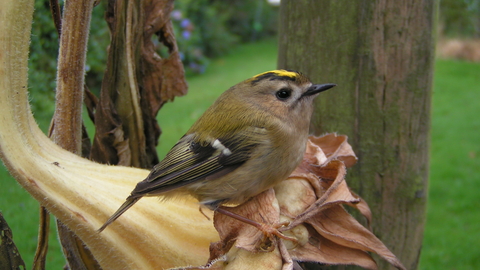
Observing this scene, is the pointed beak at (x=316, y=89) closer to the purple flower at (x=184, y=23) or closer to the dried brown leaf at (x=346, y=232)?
the dried brown leaf at (x=346, y=232)

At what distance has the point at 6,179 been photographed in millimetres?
1318

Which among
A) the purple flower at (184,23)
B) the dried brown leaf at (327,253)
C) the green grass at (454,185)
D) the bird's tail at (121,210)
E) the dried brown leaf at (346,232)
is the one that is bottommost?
the green grass at (454,185)

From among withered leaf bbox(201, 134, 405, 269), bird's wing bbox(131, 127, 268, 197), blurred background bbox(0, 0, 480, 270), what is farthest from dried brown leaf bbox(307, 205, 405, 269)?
blurred background bbox(0, 0, 480, 270)

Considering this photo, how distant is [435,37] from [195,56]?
27.1 feet

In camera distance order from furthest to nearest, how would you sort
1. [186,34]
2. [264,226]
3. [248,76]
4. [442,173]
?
[186,34] < [248,76] < [442,173] < [264,226]

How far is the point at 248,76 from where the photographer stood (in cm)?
770

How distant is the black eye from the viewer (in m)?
1.53

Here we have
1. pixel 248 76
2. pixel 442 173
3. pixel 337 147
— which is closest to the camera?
pixel 337 147

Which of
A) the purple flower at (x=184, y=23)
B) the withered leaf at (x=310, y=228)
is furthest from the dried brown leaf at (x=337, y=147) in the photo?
Answer: the purple flower at (x=184, y=23)

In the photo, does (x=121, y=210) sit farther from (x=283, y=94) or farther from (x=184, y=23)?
(x=184, y=23)

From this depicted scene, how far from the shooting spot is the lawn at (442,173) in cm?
145

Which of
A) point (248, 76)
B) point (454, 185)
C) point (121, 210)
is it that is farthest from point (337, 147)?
point (248, 76)

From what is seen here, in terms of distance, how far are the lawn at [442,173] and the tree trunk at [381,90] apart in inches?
42.9

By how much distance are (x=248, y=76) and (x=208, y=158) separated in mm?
6409
